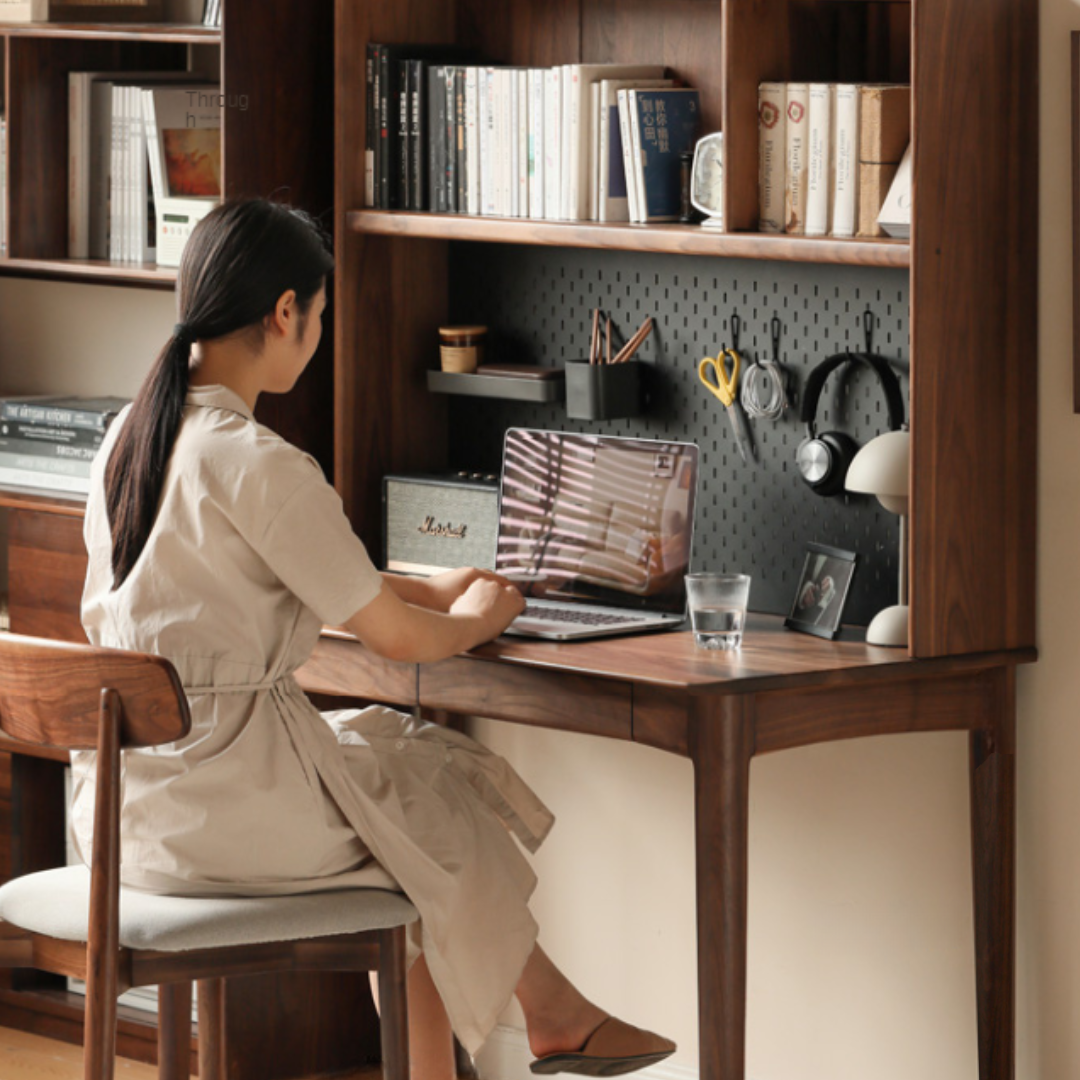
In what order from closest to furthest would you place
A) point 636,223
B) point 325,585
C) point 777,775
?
point 325,585 < point 636,223 < point 777,775

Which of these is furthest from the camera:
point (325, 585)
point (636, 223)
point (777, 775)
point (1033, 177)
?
point (777, 775)

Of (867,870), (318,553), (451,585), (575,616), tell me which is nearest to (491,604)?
(451,585)

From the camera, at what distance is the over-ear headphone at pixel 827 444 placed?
2.96 meters

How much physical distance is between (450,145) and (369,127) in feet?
0.45

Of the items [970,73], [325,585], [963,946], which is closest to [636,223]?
[970,73]

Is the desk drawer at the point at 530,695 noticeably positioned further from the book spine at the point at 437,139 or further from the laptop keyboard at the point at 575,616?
the book spine at the point at 437,139

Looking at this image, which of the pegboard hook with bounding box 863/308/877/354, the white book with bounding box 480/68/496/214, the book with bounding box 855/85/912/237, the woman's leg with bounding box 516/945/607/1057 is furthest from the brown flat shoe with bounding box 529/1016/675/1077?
the white book with bounding box 480/68/496/214

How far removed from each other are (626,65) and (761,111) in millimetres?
365

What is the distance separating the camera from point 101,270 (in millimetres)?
3461

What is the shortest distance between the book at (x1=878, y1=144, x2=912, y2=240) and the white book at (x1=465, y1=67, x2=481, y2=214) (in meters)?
0.73

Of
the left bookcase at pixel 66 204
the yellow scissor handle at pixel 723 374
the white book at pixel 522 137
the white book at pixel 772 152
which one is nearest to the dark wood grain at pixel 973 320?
the white book at pixel 772 152

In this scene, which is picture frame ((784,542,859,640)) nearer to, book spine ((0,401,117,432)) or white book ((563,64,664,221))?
white book ((563,64,664,221))

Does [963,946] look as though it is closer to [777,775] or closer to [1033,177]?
[777,775]

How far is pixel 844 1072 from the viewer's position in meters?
3.18
